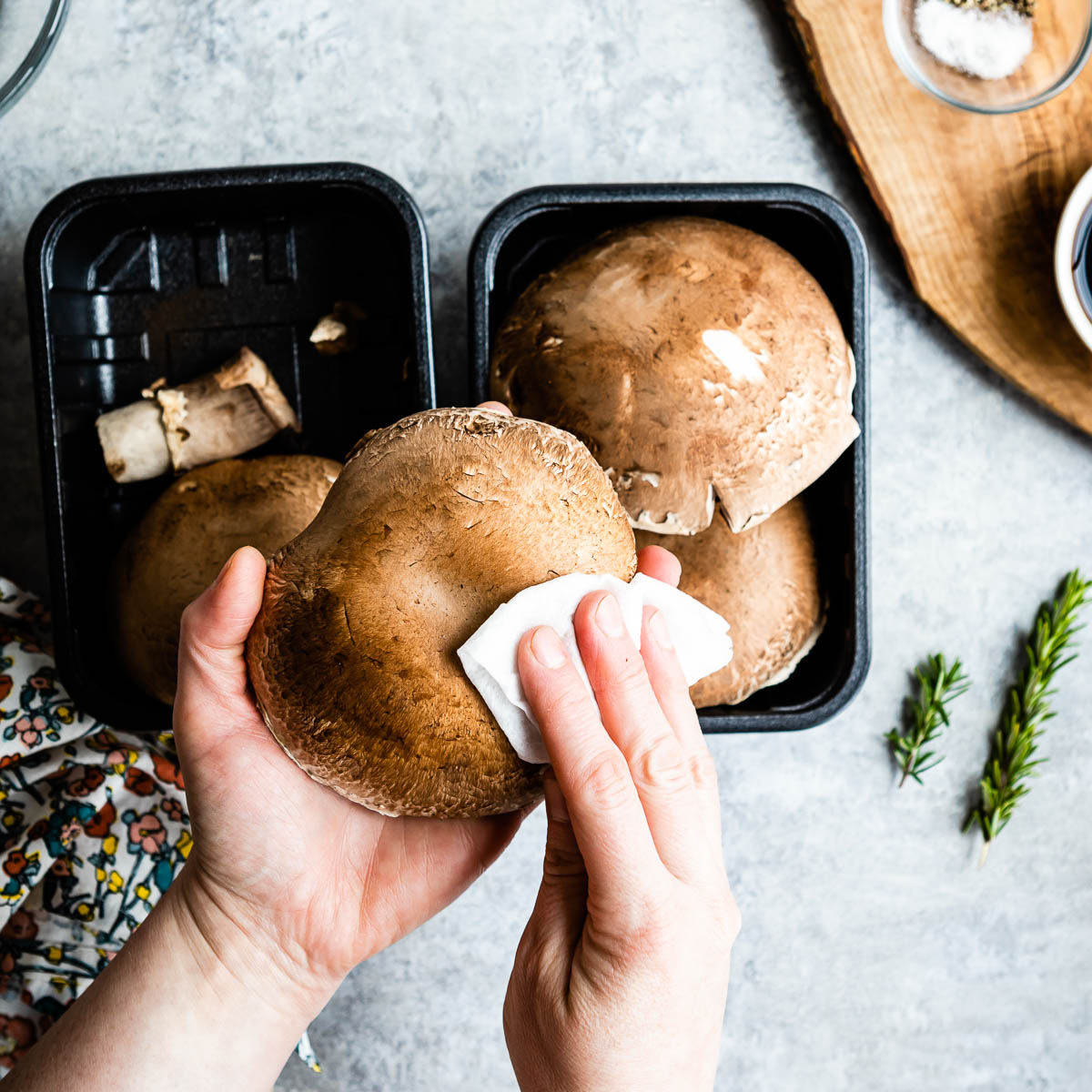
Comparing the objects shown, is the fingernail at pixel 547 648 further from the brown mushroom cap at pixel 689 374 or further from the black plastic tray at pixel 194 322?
the black plastic tray at pixel 194 322

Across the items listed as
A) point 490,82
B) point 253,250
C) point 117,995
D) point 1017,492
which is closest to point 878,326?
point 1017,492

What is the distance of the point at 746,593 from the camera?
1.13 meters

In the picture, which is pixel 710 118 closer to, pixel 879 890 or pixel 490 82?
pixel 490 82

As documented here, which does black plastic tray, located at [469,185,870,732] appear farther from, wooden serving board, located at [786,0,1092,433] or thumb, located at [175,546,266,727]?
thumb, located at [175,546,266,727]

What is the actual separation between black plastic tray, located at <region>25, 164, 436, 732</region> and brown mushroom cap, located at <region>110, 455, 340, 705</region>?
69 millimetres

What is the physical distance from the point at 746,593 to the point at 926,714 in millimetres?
426

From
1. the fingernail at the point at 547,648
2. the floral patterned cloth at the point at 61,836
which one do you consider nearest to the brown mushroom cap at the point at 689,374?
the fingernail at the point at 547,648

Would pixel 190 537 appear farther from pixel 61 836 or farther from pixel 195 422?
pixel 61 836

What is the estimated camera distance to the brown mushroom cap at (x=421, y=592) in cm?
74

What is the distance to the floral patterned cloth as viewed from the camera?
120cm

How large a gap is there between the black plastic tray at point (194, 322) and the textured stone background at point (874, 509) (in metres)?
0.14

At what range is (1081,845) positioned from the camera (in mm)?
1450

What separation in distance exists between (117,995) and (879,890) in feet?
3.44

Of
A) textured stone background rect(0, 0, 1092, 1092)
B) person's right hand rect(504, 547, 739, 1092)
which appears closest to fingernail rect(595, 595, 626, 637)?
person's right hand rect(504, 547, 739, 1092)
